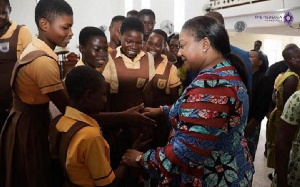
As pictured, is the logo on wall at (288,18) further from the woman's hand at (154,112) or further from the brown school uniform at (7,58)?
the brown school uniform at (7,58)

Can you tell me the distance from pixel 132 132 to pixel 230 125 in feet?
4.28

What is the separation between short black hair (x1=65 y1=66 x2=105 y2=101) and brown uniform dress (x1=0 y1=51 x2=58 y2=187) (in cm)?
Result: 40

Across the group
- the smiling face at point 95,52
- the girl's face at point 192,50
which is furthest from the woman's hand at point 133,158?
the smiling face at point 95,52

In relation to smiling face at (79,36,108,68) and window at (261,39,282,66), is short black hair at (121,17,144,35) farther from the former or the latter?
window at (261,39,282,66)

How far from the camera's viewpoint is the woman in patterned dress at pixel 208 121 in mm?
1086

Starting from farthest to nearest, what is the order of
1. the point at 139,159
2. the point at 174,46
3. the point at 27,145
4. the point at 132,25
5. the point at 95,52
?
the point at 174,46
the point at 132,25
the point at 95,52
the point at 27,145
the point at 139,159

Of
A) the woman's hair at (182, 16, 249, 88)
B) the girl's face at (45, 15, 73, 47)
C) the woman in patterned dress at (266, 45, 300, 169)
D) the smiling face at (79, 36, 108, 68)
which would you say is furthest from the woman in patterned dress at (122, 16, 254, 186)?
the woman in patterned dress at (266, 45, 300, 169)

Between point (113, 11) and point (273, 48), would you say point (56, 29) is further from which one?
point (273, 48)

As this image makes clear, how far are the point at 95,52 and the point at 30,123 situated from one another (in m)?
0.69

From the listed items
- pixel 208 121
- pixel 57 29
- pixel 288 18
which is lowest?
pixel 208 121

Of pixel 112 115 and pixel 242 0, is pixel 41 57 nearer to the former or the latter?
pixel 112 115

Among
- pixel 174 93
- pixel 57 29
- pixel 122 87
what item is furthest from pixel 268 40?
pixel 57 29

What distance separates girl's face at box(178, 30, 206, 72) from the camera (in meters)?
Answer: 1.21

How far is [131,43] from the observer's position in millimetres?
2416
